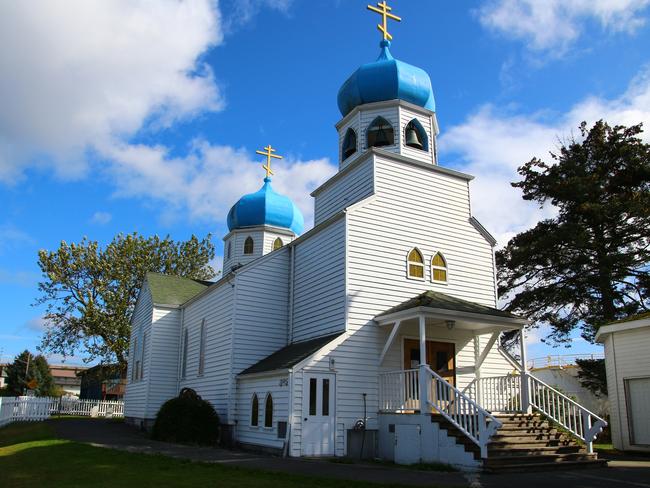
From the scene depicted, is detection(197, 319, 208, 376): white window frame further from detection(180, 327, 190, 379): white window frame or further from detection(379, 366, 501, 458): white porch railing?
detection(379, 366, 501, 458): white porch railing

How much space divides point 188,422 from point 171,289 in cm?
1039

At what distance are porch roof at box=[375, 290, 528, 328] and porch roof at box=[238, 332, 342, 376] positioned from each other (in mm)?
1662

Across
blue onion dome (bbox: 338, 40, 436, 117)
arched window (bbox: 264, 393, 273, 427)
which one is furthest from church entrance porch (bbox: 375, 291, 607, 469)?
blue onion dome (bbox: 338, 40, 436, 117)

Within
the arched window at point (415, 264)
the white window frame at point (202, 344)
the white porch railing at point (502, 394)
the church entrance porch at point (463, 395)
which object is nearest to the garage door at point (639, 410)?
the church entrance porch at point (463, 395)

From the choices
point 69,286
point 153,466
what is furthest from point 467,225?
point 69,286

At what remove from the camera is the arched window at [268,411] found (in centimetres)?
1568

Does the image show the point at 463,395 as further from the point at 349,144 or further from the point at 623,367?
the point at 349,144

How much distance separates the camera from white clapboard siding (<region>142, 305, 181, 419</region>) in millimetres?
24375

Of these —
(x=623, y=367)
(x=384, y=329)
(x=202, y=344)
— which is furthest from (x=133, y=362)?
(x=623, y=367)

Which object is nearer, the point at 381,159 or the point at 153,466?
the point at 153,466

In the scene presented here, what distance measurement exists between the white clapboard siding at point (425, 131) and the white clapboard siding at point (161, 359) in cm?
1296

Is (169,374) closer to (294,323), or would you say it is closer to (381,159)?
(294,323)

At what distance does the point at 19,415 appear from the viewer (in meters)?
29.3

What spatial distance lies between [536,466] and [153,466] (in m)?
7.99
